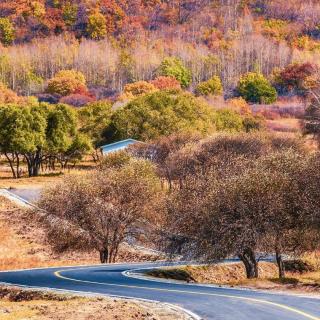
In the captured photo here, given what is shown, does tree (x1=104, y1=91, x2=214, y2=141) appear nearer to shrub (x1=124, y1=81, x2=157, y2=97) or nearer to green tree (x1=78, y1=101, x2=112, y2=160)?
green tree (x1=78, y1=101, x2=112, y2=160)

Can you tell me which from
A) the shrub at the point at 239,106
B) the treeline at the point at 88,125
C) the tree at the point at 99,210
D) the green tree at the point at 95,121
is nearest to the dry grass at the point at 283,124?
the shrub at the point at 239,106

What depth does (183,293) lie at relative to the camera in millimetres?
35281

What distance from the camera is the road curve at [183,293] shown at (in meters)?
27.7

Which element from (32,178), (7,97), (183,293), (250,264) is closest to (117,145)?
(32,178)

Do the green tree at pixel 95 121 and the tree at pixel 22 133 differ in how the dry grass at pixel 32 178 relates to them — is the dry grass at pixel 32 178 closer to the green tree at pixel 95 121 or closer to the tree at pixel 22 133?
the tree at pixel 22 133

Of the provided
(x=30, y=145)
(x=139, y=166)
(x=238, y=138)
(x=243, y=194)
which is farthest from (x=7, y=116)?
(x=243, y=194)

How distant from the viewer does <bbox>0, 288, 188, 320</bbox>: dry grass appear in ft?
92.3

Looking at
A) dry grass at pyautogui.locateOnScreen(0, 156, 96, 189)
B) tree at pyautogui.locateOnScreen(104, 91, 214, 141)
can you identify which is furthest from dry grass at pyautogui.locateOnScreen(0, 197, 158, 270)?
tree at pyautogui.locateOnScreen(104, 91, 214, 141)

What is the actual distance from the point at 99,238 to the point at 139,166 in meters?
10.7

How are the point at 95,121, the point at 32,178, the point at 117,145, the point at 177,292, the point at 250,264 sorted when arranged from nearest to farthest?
the point at 177,292, the point at 250,264, the point at 32,178, the point at 117,145, the point at 95,121

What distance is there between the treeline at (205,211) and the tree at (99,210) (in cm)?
8

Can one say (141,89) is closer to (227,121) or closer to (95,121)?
(95,121)

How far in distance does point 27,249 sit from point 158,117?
188 ft

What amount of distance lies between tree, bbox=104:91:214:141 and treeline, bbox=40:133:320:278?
45.8m
